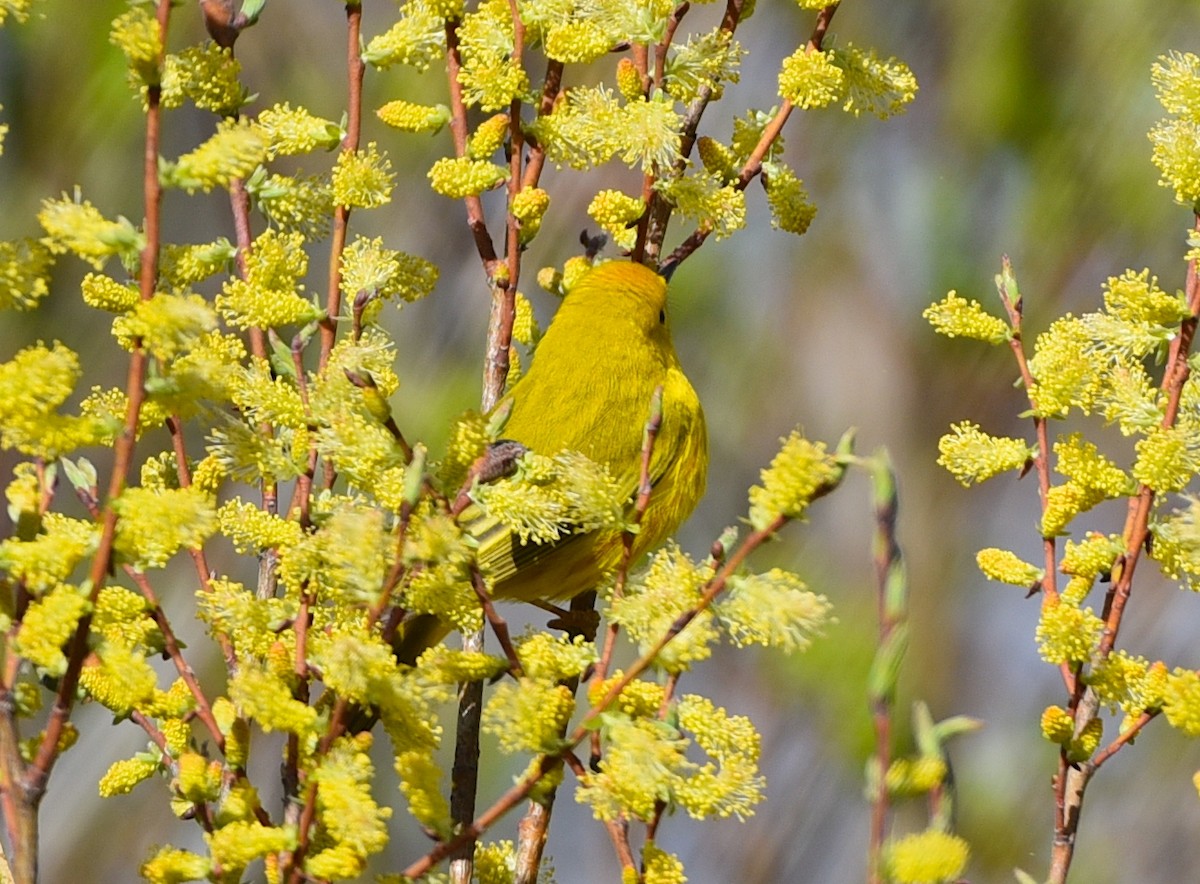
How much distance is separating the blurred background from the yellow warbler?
0.31 metres

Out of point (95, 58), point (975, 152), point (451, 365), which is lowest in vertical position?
point (451, 365)

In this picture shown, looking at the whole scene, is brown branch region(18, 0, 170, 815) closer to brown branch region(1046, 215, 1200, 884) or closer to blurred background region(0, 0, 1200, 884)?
brown branch region(1046, 215, 1200, 884)

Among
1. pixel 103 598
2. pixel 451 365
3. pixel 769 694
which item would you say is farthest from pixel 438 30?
pixel 769 694

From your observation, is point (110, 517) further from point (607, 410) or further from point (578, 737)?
point (607, 410)

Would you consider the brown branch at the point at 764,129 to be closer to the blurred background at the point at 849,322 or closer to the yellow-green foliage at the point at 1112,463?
the yellow-green foliage at the point at 1112,463

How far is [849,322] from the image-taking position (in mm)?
1706

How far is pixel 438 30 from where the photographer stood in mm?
570

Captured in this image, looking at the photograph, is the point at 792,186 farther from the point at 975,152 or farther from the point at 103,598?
the point at 975,152

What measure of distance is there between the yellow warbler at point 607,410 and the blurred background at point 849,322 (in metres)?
0.31

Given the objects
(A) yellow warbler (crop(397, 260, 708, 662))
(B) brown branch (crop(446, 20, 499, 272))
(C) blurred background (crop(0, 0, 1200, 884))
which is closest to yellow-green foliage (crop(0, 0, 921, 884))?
(B) brown branch (crop(446, 20, 499, 272))

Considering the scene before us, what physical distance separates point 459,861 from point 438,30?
1.09 feet

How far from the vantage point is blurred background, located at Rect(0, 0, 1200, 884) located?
1460mm

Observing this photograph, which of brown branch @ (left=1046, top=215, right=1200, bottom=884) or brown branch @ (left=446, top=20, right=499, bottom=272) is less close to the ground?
brown branch @ (left=446, top=20, right=499, bottom=272)

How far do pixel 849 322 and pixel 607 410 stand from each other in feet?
2.55
